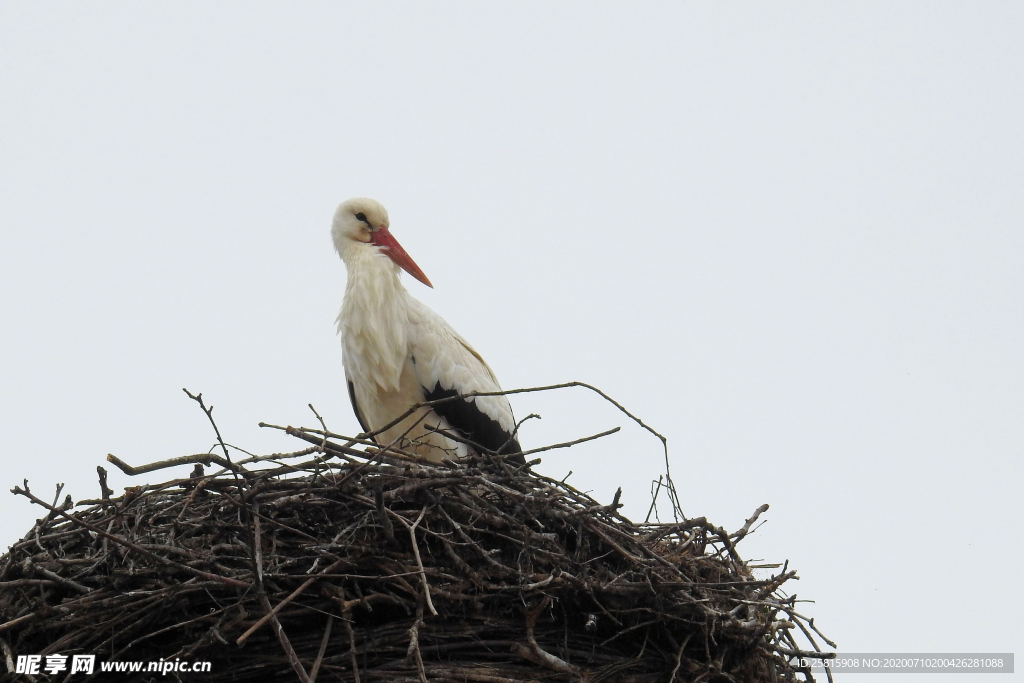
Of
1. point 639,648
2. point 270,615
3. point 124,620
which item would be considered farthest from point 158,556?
point 639,648

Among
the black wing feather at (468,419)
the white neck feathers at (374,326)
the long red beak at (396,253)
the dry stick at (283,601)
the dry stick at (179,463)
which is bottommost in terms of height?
the dry stick at (283,601)

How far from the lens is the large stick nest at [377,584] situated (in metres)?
2.64

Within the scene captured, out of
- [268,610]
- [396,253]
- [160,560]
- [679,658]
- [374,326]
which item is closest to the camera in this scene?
[268,610]

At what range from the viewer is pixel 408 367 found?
416 cm

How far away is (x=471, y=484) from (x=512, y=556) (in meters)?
0.22

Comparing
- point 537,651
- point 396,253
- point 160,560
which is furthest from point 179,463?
point 396,253

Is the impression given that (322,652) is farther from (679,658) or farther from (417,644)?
(679,658)

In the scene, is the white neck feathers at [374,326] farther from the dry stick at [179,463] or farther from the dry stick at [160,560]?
the dry stick at [160,560]

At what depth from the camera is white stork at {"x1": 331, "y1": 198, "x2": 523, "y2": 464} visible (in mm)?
4109

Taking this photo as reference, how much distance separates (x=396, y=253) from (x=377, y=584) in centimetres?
206

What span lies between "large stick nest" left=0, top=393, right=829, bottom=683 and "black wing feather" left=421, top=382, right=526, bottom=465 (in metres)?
1.00

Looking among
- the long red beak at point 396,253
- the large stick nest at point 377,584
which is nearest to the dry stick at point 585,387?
the large stick nest at point 377,584

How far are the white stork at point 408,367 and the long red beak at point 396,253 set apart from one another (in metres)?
0.13

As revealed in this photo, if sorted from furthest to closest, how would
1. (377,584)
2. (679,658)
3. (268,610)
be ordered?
(679,658), (377,584), (268,610)
